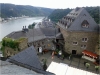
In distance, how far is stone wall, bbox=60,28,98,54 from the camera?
111 feet

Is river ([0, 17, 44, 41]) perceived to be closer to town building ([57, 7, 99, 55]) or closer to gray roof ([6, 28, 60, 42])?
gray roof ([6, 28, 60, 42])

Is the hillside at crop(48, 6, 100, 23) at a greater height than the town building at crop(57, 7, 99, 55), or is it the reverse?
the hillside at crop(48, 6, 100, 23)

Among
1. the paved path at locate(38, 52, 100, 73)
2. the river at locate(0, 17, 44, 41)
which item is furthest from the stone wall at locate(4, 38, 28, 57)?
the river at locate(0, 17, 44, 41)

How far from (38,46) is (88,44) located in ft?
35.2

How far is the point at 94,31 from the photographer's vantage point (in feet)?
111

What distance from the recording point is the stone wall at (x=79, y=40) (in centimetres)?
3369

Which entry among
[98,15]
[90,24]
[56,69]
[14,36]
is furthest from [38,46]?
[98,15]

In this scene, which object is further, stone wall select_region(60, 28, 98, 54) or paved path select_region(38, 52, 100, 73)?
stone wall select_region(60, 28, 98, 54)

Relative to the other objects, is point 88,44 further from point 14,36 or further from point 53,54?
point 14,36

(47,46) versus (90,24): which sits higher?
(90,24)

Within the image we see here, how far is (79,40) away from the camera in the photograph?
33969mm

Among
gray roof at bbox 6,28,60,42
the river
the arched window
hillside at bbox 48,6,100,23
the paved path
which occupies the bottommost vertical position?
the paved path

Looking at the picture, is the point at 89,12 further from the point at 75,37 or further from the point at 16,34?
the point at 16,34

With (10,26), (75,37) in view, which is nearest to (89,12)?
(75,37)
